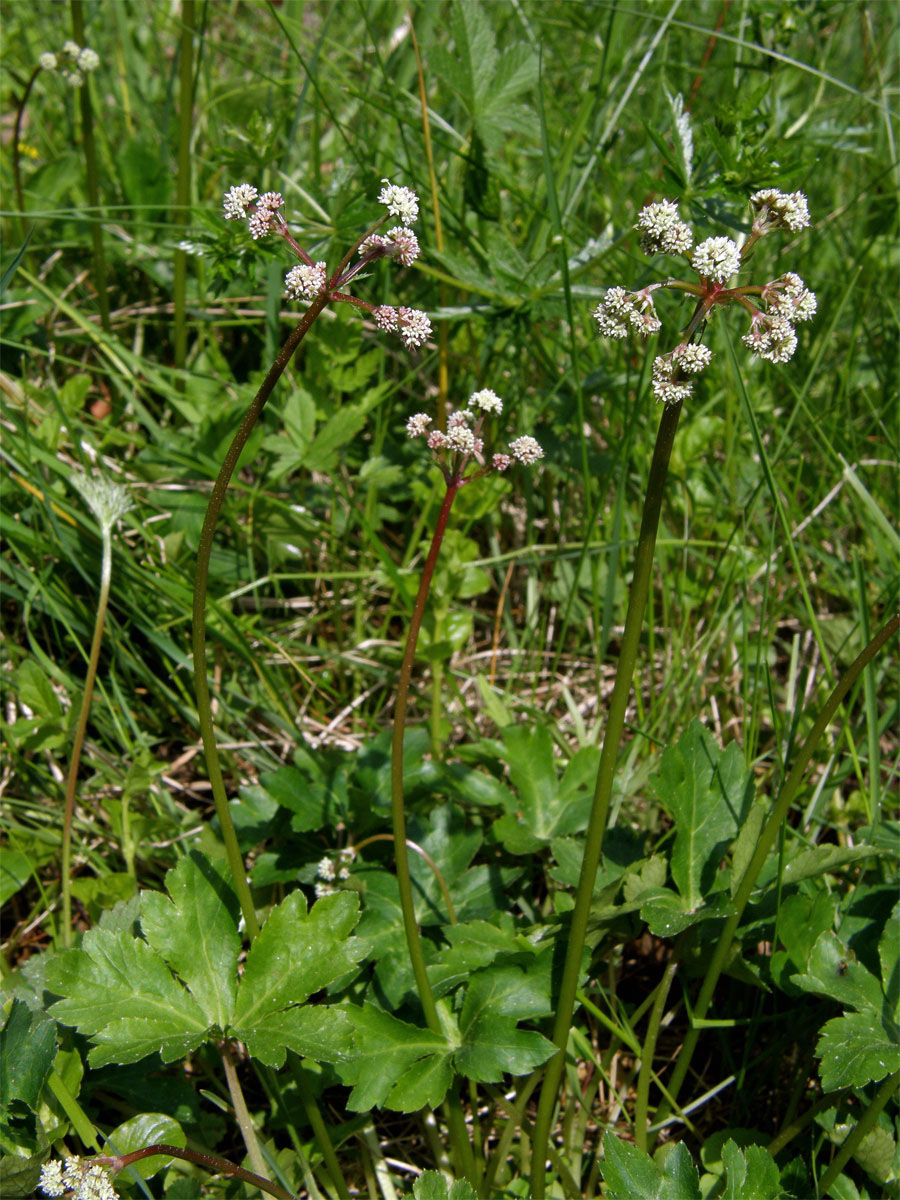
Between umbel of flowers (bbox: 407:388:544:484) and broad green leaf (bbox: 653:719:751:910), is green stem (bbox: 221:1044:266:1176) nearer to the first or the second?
broad green leaf (bbox: 653:719:751:910)

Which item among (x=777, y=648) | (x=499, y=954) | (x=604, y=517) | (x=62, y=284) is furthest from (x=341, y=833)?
(x=62, y=284)

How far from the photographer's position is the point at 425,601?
5.98 feet

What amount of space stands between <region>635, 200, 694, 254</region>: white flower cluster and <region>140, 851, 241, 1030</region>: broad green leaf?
1389 millimetres

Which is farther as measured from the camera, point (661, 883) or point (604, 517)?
point (604, 517)

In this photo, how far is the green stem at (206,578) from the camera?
144 centimetres

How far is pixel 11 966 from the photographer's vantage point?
253cm

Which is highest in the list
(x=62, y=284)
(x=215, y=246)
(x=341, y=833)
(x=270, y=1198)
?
(x=215, y=246)

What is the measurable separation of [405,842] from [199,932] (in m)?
0.46

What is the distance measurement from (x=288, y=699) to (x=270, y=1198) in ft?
4.22

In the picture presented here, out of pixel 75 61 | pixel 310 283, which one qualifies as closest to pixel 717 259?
pixel 310 283

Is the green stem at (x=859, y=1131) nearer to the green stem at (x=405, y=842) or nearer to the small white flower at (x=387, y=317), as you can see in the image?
the green stem at (x=405, y=842)

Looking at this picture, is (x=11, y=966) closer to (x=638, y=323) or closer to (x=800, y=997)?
(x=800, y=997)

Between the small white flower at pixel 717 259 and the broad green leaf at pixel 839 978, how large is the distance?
1.30m

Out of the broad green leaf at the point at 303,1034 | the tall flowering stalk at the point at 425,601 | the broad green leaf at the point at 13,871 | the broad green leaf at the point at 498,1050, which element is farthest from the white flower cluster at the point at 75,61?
the broad green leaf at the point at 498,1050
